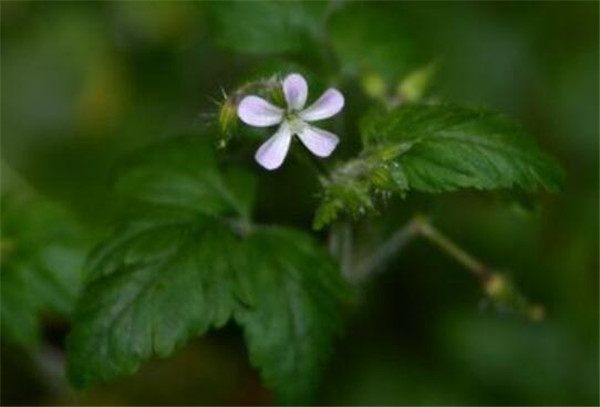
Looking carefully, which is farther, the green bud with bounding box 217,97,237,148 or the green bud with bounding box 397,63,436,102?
the green bud with bounding box 397,63,436,102

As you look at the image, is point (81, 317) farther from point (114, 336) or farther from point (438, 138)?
point (438, 138)

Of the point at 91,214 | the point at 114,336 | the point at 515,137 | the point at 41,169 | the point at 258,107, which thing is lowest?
the point at 114,336

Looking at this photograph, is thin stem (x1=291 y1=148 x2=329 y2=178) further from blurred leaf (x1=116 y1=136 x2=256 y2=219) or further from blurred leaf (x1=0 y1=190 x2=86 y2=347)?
blurred leaf (x1=0 y1=190 x2=86 y2=347)

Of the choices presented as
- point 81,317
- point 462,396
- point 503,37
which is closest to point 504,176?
point 81,317

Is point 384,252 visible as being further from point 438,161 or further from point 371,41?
point 438,161

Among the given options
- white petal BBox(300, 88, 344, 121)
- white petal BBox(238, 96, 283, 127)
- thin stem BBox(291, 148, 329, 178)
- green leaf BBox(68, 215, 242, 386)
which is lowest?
green leaf BBox(68, 215, 242, 386)

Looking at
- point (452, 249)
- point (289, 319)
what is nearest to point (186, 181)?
point (289, 319)

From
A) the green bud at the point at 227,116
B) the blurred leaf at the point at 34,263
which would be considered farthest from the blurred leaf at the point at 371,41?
the blurred leaf at the point at 34,263

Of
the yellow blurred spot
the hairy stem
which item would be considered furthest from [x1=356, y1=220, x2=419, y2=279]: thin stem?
the yellow blurred spot
